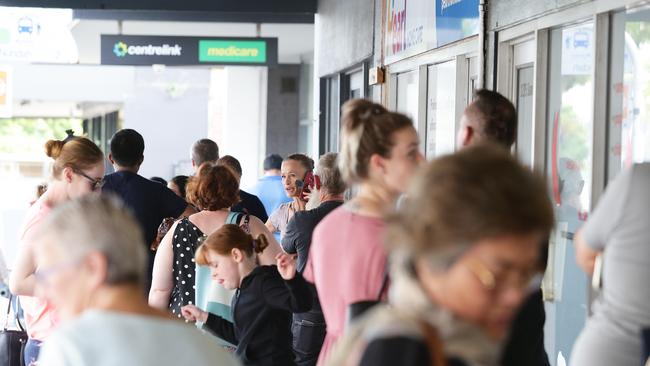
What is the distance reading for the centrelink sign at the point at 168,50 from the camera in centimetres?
1544

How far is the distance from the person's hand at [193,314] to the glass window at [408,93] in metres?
4.62

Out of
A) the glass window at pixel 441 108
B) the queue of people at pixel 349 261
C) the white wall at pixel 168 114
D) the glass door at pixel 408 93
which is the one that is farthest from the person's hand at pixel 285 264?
Result: the white wall at pixel 168 114

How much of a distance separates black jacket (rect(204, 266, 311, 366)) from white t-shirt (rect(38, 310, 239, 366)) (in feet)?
7.04

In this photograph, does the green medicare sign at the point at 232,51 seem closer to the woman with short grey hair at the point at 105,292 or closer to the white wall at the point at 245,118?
the white wall at the point at 245,118

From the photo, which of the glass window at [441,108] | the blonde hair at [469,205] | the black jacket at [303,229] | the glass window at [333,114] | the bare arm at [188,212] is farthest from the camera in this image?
the glass window at [333,114]

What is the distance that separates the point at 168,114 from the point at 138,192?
12181 millimetres

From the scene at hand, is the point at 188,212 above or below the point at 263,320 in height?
above

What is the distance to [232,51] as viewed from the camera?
51.4ft

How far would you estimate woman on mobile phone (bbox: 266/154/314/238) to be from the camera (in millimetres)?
7418

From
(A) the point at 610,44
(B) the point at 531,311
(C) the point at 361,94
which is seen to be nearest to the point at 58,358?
(B) the point at 531,311

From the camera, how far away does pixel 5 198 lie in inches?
853

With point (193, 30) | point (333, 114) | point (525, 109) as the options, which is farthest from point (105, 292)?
point (193, 30)

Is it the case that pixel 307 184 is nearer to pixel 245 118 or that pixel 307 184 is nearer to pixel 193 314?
pixel 193 314

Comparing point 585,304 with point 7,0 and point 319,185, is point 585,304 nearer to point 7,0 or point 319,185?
point 319,185
